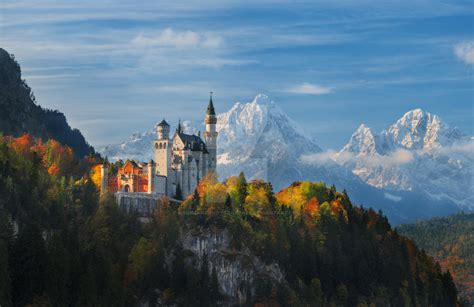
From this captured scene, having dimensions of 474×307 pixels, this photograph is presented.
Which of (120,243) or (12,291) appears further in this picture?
(120,243)

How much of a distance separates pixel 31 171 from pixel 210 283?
1570 inches

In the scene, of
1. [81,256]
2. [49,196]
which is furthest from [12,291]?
[49,196]

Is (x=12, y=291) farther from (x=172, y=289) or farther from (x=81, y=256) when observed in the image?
(x=172, y=289)

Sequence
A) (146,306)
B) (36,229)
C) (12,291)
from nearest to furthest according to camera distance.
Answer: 1. (12,291)
2. (36,229)
3. (146,306)

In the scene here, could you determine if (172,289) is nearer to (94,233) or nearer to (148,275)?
(148,275)

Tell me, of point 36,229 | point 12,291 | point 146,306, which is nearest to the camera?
point 12,291

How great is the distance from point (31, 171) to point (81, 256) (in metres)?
24.0

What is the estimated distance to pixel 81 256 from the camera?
184 m

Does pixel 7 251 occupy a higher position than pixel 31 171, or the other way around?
pixel 31 171

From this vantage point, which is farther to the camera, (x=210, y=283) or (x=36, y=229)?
(x=210, y=283)

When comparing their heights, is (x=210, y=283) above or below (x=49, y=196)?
below

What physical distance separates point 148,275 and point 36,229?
83.0 feet

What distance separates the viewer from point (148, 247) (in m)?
196

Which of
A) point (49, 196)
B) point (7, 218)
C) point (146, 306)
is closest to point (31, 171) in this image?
point (49, 196)
